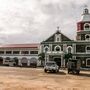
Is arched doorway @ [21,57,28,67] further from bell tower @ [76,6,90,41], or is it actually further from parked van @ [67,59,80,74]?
parked van @ [67,59,80,74]

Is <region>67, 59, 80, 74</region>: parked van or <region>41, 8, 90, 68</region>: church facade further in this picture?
<region>41, 8, 90, 68</region>: church facade

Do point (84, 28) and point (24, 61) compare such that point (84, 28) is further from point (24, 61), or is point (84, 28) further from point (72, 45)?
point (24, 61)

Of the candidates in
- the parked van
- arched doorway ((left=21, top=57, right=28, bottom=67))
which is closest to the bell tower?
the parked van

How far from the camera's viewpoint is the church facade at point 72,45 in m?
59.4

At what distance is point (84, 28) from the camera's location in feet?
197

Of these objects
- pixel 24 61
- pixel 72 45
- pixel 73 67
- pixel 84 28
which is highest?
pixel 84 28

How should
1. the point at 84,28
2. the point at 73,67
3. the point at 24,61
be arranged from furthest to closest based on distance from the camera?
1. the point at 24,61
2. the point at 84,28
3. the point at 73,67

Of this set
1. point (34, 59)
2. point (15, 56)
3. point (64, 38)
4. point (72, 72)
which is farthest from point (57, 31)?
→ point (72, 72)

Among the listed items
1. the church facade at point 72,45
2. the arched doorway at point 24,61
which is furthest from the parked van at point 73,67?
the arched doorway at point 24,61

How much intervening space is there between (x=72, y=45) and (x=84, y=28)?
541 centimetres

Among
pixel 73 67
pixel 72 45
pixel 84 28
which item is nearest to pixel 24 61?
pixel 72 45

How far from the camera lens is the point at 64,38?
62.2 metres

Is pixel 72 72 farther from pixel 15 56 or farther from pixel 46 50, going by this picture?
pixel 15 56

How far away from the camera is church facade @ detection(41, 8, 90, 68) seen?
59.4 meters
